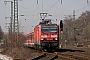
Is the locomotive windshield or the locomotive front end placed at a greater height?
the locomotive windshield

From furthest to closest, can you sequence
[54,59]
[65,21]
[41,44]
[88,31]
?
[65,21] < [88,31] < [41,44] < [54,59]

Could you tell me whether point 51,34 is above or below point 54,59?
above

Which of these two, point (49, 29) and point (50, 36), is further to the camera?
point (49, 29)

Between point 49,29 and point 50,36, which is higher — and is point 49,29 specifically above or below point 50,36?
above

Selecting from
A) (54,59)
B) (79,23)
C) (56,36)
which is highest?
(79,23)

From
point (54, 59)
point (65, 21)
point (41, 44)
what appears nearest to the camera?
point (54, 59)

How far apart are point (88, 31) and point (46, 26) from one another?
1887 inches

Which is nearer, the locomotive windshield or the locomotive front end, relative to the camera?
the locomotive front end

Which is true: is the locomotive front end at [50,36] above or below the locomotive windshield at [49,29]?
below

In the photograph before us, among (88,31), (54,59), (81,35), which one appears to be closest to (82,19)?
(81,35)

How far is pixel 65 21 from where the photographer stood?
84.2 metres

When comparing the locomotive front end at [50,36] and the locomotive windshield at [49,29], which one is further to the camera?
the locomotive windshield at [49,29]

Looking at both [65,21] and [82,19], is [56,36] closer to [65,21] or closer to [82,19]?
[65,21]

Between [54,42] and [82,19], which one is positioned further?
[82,19]
